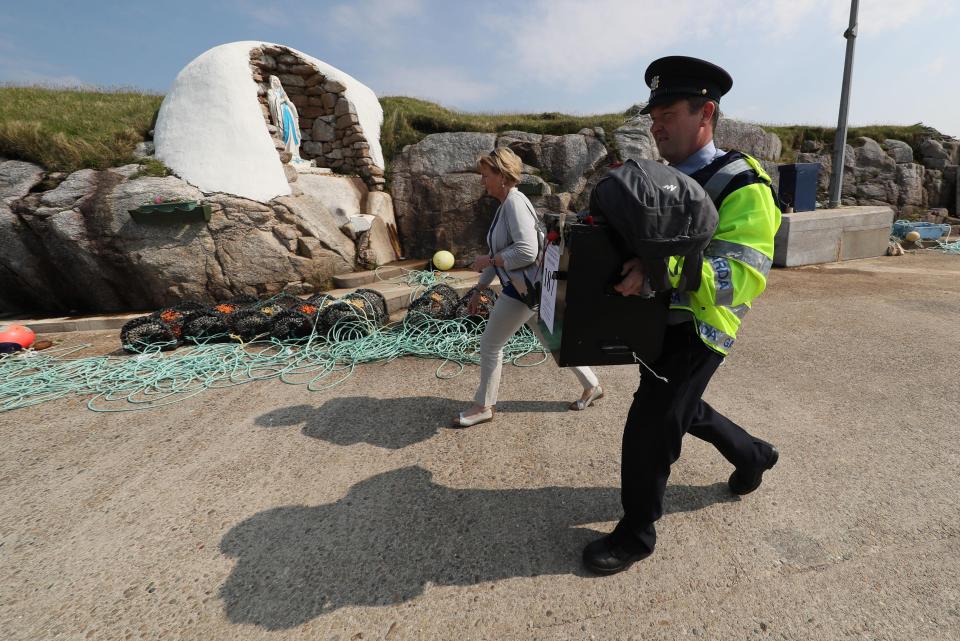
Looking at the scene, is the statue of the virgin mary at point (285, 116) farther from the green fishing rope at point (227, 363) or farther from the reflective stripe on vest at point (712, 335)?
the reflective stripe on vest at point (712, 335)

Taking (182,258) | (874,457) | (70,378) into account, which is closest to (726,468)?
(874,457)

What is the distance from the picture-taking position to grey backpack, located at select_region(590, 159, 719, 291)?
135 centimetres

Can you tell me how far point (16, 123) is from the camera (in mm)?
7152

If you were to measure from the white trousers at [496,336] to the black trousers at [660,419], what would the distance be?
112 cm

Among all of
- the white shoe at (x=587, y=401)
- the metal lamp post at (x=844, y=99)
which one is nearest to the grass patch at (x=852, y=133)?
the metal lamp post at (x=844, y=99)

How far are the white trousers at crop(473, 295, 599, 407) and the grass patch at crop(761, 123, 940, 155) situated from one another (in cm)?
1706

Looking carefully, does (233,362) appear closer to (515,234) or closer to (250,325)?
(250,325)

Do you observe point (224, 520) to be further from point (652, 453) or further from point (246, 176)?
point (246, 176)

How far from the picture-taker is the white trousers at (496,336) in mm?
2850

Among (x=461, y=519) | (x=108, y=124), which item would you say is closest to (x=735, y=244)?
(x=461, y=519)

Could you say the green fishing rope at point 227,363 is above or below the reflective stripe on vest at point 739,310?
below

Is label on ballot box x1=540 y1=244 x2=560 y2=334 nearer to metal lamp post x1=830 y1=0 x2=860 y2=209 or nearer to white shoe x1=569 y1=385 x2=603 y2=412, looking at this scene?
white shoe x1=569 y1=385 x2=603 y2=412

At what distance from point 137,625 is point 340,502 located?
0.93 m

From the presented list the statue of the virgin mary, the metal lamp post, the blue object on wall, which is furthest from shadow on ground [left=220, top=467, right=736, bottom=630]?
the metal lamp post
